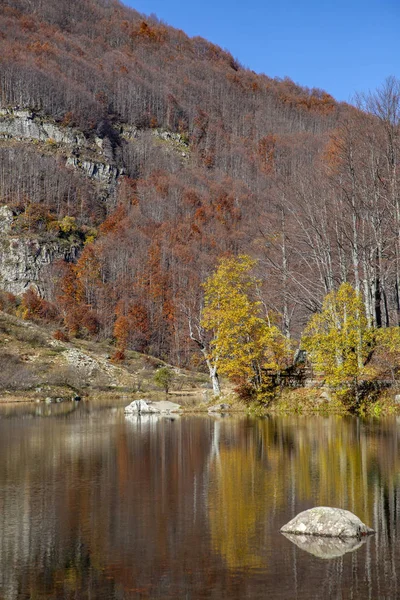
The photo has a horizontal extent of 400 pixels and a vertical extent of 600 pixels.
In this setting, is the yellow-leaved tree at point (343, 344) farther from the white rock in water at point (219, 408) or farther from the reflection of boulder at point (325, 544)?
the reflection of boulder at point (325, 544)

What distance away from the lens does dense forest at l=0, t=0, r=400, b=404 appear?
3850 cm

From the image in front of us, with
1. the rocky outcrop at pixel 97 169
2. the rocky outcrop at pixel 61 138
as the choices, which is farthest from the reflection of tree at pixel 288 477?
the rocky outcrop at pixel 61 138

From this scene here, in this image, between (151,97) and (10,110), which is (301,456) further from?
(151,97)

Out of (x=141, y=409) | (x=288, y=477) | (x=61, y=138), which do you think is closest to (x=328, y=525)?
(x=288, y=477)

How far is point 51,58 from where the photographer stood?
180 meters

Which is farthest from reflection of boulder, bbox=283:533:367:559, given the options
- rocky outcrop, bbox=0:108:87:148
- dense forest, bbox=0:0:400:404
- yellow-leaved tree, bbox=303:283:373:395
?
rocky outcrop, bbox=0:108:87:148

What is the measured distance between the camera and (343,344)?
3250cm

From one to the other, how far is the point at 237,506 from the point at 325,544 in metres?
3.36

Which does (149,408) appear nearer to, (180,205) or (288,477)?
(288,477)

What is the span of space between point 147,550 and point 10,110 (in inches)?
5324

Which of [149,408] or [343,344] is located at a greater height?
[343,344]

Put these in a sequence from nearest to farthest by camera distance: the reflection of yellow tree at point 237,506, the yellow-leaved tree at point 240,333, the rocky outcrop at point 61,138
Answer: the reflection of yellow tree at point 237,506
the yellow-leaved tree at point 240,333
the rocky outcrop at point 61,138

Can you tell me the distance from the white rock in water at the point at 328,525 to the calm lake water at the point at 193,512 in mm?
292

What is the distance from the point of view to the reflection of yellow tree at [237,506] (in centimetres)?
1127
